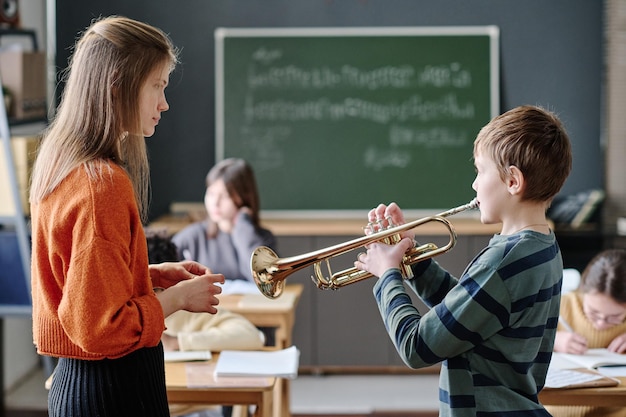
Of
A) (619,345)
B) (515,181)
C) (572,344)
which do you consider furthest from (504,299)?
(619,345)

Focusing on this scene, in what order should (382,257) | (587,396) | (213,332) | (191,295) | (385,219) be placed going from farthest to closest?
(213,332) → (587,396) → (385,219) → (382,257) → (191,295)

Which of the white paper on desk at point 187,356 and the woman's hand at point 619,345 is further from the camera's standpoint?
the woman's hand at point 619,345

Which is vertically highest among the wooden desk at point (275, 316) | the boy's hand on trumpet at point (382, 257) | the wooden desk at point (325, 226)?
the boy's hand on trumpet at point (382, 257)

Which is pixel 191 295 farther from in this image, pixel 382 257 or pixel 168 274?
pixel 382 257

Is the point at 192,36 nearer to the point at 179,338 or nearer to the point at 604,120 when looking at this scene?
the point at 604,120

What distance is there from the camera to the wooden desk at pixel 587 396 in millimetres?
2439

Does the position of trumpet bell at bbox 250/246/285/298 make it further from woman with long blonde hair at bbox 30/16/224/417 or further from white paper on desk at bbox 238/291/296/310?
white paper on desk at bbox 238/291/296/310

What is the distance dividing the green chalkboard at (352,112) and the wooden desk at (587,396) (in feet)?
9.77

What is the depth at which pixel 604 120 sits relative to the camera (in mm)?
5355

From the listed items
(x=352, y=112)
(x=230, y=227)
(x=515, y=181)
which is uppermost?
(x=352, y=112)

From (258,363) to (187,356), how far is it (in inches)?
9.5

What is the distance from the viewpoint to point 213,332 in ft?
9.20

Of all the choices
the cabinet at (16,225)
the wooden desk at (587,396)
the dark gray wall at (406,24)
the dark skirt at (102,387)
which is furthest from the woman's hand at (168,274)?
the dark gray wall at (406,24)

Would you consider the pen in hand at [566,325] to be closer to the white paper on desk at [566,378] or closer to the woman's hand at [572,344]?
the woman's hand at [572,344]
